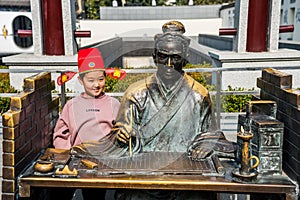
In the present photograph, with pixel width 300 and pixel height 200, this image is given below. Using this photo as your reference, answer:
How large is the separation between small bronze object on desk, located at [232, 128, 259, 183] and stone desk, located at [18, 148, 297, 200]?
0.11ft

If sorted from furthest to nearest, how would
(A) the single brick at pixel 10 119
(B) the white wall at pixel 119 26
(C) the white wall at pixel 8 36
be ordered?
(B) the white wall at pixel 119 26, (C) the white wall at pixel 8 36, (A) the single brick at pixel 10 119

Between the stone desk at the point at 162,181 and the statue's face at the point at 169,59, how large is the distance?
613 mm

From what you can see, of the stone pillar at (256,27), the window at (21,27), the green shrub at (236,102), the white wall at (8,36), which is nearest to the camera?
the green shrub at (236,102)

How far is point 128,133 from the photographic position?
2395 millimetres

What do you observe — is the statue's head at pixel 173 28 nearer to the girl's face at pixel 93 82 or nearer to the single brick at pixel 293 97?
the girl's face at pixel 93 82

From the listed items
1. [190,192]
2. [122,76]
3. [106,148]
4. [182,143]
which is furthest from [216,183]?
[122,76]

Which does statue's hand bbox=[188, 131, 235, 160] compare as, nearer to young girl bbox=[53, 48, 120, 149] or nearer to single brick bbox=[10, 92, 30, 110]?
young girl bbox=[53, 48, 120, 149]

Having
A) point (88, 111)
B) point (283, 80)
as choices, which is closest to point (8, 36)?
point (88, 111)

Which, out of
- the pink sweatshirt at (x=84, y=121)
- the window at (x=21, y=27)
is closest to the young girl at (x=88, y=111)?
the pink sweatshirt at (x=84, y=121)

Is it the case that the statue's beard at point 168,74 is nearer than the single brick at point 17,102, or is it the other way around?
the single brick at point 17,102

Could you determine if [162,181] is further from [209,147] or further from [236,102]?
[236,102]

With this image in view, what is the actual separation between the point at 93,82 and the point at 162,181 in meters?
0.99

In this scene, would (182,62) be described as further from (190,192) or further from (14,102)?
(14,102)

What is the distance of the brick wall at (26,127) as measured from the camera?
2.18 m
